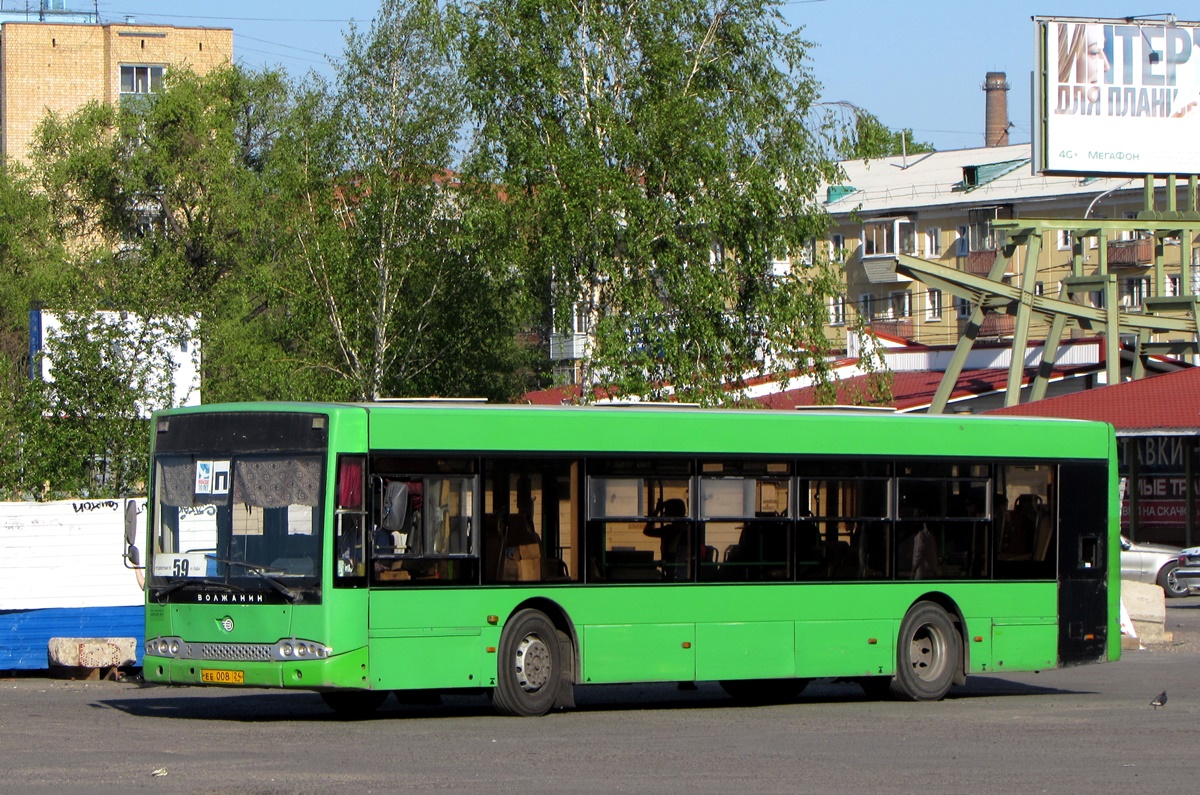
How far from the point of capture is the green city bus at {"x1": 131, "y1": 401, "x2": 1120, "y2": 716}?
13.6 meters

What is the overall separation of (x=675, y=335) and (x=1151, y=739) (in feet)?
71.3

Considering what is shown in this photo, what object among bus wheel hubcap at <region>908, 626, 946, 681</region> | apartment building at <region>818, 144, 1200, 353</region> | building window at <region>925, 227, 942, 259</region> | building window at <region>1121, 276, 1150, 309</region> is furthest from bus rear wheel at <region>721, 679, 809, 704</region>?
building window at <region>925, 227, 942, 259</region>

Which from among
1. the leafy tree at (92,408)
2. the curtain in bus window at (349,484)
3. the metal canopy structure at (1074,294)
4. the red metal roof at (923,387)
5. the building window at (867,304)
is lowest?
the curtain in bus window at (349,484)

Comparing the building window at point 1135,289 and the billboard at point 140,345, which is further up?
the building window at point 1135,289

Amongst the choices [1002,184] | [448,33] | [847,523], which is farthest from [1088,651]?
[1002,184]

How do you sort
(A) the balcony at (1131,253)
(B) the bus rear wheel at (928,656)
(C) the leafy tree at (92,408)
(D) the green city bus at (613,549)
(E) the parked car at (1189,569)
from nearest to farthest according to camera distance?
(D) the green city bus at (613,549) → (B) the bus rear wheel at (928,656) → (C) the leafy tree at (92,408) → (E) the parked car at (1189,569) → (A) the balcony at (1131,253)

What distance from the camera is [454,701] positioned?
53.8 feet

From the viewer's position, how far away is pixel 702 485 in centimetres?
1520

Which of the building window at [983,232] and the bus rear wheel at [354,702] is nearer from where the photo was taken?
the bus rear wheel at [354,702]

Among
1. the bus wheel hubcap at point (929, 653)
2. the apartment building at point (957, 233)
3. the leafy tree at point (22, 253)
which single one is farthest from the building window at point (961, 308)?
the bus wheel hubcap at point (929, 653)

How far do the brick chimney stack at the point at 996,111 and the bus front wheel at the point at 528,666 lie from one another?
87.1m

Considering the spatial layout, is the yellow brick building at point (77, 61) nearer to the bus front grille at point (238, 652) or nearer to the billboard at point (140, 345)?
the billboard at point (140, 345)

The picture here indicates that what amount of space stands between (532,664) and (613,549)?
3.83 feet

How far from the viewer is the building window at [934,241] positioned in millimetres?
76625
